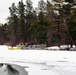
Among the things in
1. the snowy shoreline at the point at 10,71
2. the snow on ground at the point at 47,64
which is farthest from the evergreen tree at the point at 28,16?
the snowy shoreline at the point at 10,71

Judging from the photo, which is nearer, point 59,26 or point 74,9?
point 74,9

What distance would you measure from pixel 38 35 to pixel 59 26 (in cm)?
1379

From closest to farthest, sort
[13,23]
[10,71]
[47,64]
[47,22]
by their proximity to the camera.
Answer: [10,71], [47,64], [47,22], [13,23]

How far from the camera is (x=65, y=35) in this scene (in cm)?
4625

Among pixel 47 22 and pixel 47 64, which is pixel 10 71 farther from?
pixel 47 22

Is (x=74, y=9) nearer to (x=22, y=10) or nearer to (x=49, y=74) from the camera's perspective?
(x=49, y=74)

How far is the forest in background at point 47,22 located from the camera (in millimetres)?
44000

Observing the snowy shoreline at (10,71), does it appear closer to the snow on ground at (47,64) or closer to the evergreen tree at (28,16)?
the snow on ground at (47,64)

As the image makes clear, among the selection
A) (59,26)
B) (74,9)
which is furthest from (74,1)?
(59,26)

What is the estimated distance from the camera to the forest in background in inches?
1732

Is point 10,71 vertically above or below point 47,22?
below

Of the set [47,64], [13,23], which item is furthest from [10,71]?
[13,23]

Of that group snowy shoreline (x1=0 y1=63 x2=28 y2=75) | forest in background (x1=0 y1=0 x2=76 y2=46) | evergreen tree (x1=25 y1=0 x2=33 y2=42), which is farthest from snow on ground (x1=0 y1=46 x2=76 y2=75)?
evergreen tree (x1=25 y1=0 x2=33 y2=42)

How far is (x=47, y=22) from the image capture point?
2067 inches
